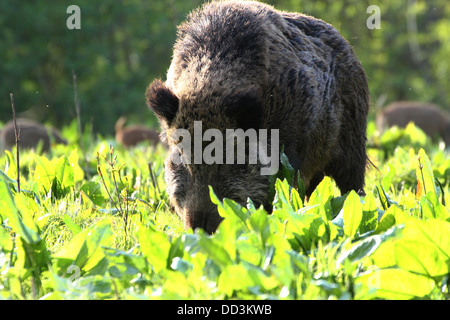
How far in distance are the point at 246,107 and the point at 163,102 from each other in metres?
0.60

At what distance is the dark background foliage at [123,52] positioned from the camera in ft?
68.1

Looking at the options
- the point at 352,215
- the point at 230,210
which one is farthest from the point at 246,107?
the point at 352,215

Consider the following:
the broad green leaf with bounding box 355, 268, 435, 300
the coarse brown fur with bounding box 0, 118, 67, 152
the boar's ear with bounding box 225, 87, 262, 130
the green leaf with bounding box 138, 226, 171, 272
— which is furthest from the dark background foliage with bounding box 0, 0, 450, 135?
the broad green leaf with bounding box 355, 268, 435, 300

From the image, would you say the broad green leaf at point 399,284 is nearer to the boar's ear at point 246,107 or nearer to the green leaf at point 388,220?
the green leaf at point 388,220

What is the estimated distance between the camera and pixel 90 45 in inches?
840

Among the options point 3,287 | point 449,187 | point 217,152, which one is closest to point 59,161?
point 217,152

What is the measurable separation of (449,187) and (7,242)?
439 cm

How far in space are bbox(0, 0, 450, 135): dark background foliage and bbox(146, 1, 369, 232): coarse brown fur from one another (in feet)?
42.0

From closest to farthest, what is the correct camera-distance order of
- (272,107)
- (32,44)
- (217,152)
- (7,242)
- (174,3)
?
(7,242)
(217,152)
(272,107)
(32,44)
(174,3)

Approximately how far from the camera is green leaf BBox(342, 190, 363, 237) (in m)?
3.26

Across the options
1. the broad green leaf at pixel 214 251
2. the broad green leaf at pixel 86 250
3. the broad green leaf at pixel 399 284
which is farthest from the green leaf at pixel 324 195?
the broad green leaf at pixel 86 250

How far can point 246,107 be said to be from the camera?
4.03m

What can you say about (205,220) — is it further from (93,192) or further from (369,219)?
(93,192)
